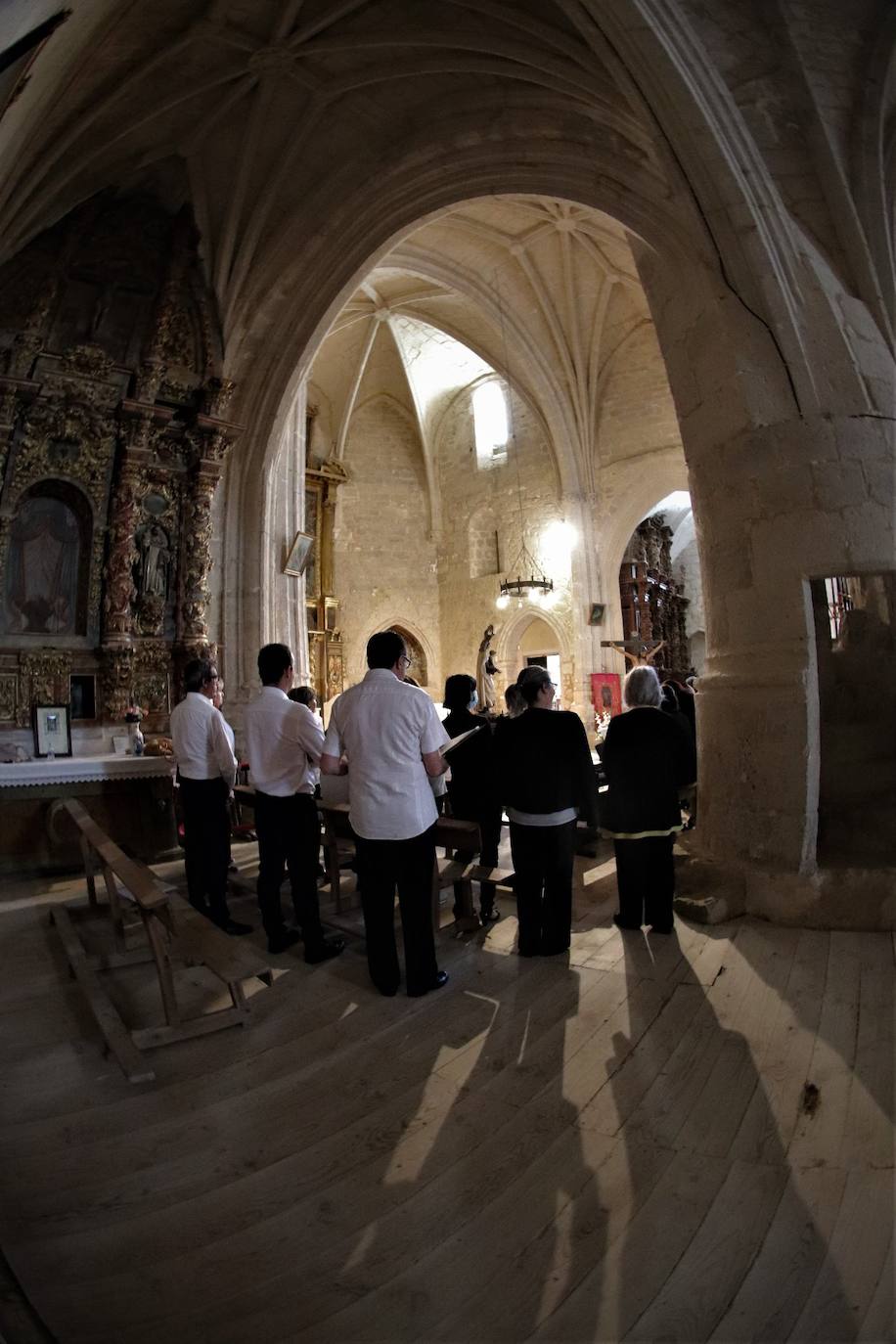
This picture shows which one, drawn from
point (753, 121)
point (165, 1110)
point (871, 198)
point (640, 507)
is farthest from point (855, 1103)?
point (640, 507)

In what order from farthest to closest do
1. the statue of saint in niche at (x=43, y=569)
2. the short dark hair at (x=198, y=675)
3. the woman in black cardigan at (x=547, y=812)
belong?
1. the statue of saint in niche at (x=43, y=569)
2. the short dark hair at (x=198, y=675)
3. the woman in black cardigan at (x=547, y=812)

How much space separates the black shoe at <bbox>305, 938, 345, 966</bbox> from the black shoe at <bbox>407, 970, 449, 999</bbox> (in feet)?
2.08

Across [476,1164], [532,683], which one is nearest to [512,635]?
[532,683]

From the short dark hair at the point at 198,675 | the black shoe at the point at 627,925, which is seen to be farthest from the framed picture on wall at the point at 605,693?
the short dark hair at the point at 198,675

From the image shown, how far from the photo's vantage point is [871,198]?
4484 millimetres

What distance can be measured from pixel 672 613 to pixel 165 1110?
2109 centimetres

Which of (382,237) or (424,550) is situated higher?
(382,237)

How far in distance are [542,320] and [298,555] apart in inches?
367

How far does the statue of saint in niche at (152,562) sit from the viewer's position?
803cm

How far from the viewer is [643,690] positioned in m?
3.80

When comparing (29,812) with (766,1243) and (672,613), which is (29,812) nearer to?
(766,1243)

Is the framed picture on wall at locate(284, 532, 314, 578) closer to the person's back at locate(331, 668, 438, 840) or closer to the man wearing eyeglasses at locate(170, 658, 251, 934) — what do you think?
the man wearing eyeglasses at locate(170, 658, 251, 934)

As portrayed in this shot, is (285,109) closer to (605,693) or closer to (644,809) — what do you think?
(644,809)

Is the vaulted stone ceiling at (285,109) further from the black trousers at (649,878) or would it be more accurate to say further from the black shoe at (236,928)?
the black shoe at (236,928)
